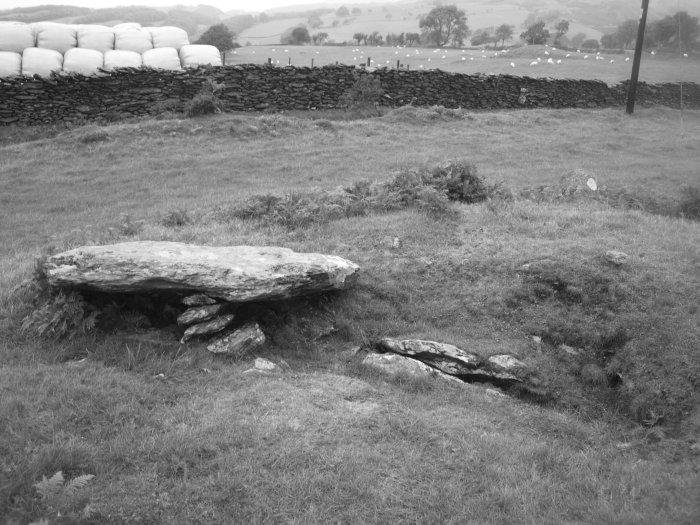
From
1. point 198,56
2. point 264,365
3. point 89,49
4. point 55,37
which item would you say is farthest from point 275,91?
point 264,365

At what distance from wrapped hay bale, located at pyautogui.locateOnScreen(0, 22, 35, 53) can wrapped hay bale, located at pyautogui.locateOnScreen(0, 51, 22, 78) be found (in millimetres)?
1649

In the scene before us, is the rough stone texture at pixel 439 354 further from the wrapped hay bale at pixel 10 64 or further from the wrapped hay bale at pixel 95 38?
the wrapped hay bale at pixel 95 38

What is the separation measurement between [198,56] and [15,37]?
8.96m

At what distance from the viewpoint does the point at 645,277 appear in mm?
8828

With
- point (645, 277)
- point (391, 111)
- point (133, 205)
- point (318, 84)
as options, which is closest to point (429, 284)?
point (645, 277)

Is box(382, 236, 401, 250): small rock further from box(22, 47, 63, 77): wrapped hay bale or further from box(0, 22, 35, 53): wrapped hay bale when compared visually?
box(0, 22, 35, 53): wrapped hay bale

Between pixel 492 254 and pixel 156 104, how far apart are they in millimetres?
19493

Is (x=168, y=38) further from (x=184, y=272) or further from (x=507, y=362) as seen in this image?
(x=507, y=362)

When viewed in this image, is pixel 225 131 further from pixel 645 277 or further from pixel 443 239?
pixel 645 277

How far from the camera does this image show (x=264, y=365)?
22.4ft

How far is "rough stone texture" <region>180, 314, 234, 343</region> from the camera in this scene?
712 centimetres

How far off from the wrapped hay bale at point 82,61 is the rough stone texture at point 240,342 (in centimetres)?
2488

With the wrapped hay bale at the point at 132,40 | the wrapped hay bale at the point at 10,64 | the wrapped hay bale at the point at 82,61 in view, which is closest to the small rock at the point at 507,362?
the wrapped hay bale at the point at 82,61

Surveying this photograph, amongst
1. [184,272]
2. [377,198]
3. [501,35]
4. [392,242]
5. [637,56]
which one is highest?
[501,35]
